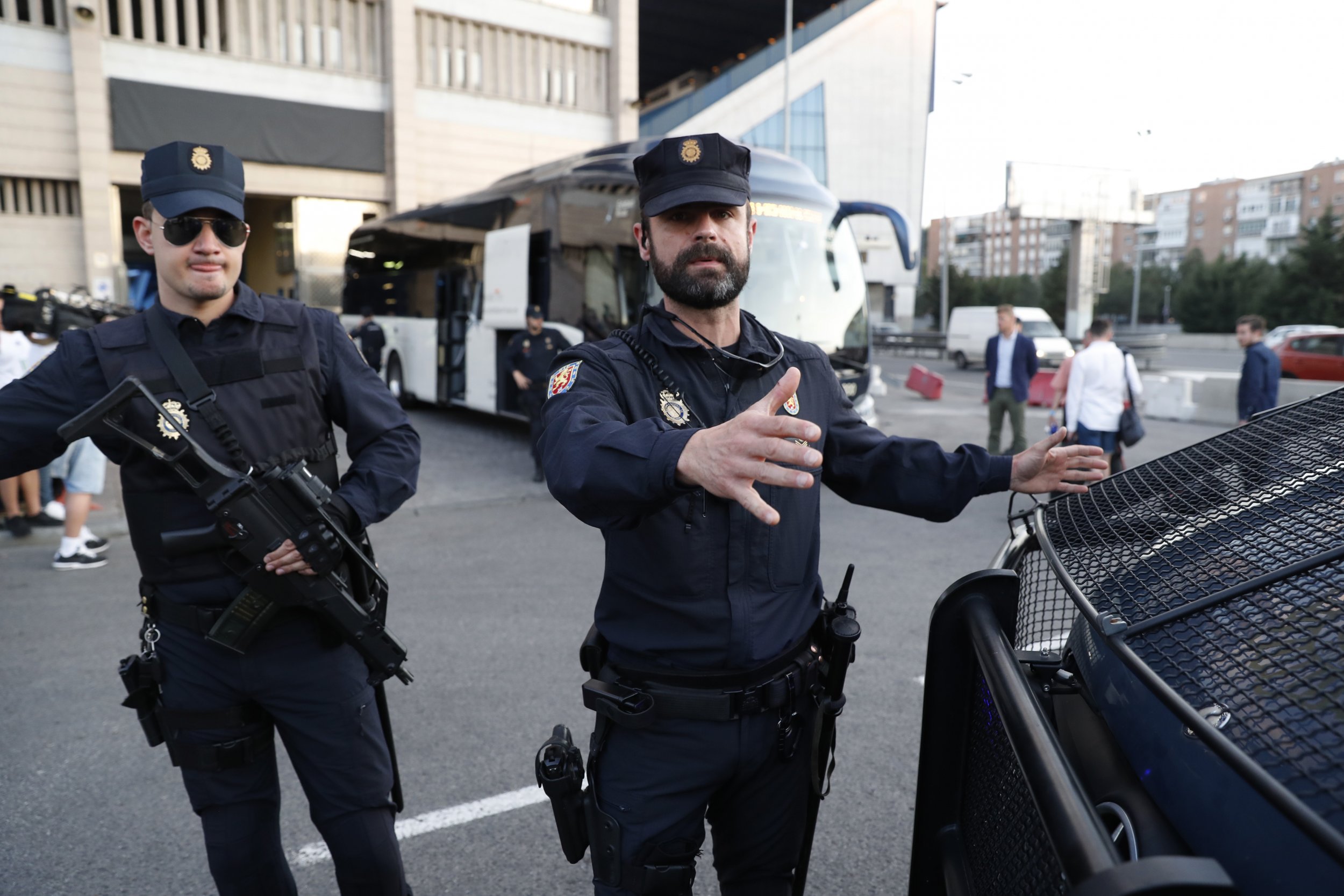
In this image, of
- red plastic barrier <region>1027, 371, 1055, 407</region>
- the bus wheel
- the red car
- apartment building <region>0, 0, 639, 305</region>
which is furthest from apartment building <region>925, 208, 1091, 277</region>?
the bus wheel

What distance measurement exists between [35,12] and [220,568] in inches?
1113

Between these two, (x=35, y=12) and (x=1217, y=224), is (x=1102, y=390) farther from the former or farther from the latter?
(x=1217, y=224)

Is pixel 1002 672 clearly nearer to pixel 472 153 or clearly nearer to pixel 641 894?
pixel 641 894

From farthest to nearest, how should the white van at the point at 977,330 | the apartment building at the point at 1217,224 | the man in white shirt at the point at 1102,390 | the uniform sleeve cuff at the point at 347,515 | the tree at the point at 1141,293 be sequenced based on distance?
the apartment building at the point at 1217,224
the tree at the point at 1141,293
the white van at the point at 977,330
the man in white shirt at the point at 1102,390
the uniform sleeve cuff at the point at 347,515

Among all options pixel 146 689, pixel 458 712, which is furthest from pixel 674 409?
pixel 458 712

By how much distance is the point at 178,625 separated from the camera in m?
2.17

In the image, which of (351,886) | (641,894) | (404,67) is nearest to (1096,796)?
(641,894)

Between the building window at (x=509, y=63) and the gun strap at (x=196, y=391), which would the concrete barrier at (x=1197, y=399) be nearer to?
the gun strap at (x=196, y=391)

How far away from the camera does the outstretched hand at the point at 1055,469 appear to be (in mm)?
2016

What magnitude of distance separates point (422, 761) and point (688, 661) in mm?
2086

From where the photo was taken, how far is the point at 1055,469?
2025mm

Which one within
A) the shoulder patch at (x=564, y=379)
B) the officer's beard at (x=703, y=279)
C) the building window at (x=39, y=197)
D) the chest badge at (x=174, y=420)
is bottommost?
the chest badge at (x=174, y=420)

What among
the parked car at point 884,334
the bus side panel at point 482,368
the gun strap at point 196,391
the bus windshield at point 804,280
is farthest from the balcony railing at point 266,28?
the gun strap at point 196,391

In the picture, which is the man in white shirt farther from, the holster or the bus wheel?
the bus wheel
